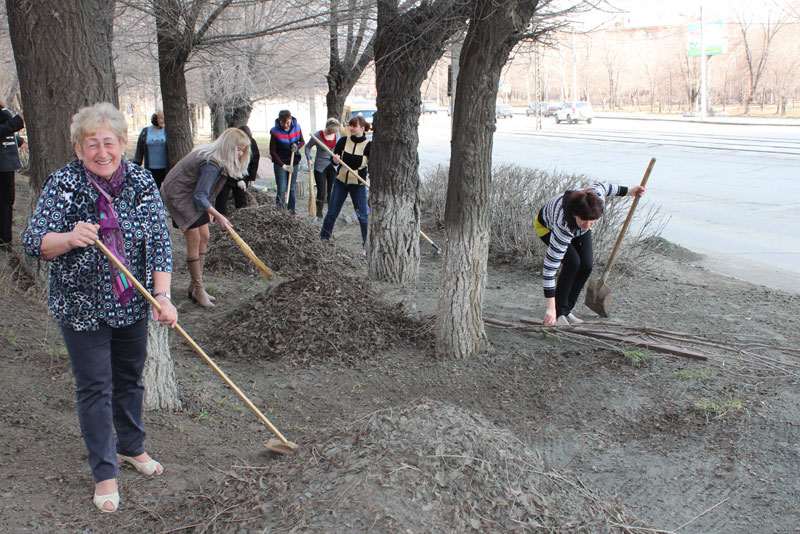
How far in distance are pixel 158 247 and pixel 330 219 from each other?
5480 millimetres

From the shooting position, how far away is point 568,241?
16.3 feet

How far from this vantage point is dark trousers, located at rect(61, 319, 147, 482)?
2494 mm

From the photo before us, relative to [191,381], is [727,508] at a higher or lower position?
lower

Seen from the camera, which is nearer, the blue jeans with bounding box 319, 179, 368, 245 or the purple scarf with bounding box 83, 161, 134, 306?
the purple scarf with bounding box 83, 161, 134, 306

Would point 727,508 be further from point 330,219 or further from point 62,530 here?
point 330,219

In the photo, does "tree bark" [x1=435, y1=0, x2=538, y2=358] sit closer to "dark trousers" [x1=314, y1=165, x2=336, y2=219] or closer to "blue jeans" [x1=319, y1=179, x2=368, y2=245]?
"blue jeans" [x1=319, y1=179, x2=368, y2=245]

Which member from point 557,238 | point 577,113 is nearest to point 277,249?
point 557,238

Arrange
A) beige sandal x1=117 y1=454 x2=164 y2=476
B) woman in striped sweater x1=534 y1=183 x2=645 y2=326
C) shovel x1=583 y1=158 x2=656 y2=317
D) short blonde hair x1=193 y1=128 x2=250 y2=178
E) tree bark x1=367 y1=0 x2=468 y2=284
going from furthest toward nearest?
tree bark x1=367 y1=0 x2=468 y2=284
shovel x1=583 y1=158 x2=656 y2=317
short blonde hair x1=193 y1=128 x2=250 y2=178
woman in striped sweater x1=534 y1=183 x2=645 y2=326
beige sandal x1=117 y1=454 x2=164 y2=476

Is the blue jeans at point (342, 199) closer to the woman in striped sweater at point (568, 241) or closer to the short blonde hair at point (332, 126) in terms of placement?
the short blonde hair at point (332, 126)

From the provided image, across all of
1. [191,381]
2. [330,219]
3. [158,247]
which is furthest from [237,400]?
[330,219]

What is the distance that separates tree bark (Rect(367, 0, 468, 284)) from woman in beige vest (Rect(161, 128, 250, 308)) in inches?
59.5

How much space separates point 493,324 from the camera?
17.3 ft

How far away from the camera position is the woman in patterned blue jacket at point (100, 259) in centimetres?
243

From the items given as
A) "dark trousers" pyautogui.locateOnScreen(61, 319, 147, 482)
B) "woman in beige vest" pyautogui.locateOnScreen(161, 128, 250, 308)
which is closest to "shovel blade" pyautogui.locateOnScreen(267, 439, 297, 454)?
"dark trousers" pyautogui.locateOnScreen(61, 319, 147, 482)
